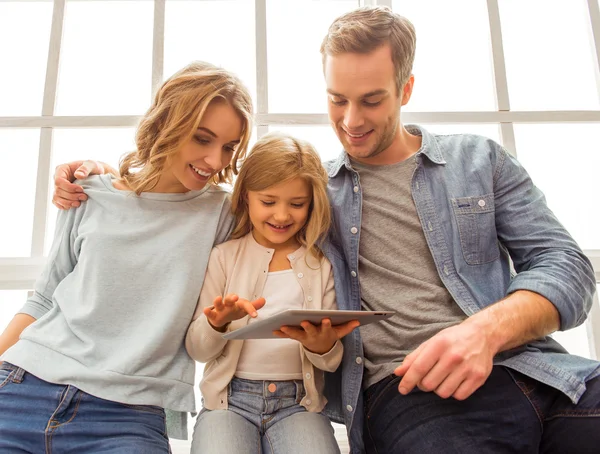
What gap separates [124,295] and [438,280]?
790 mm

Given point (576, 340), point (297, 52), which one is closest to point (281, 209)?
point (297, 52)

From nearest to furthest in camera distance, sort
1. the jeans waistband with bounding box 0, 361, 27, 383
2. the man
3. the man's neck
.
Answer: the man
the jeans waistband with bounding box 0, 361, 27, 383
the man's neck

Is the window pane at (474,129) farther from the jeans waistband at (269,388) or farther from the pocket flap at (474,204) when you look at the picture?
the jeans waistband at (269,388)

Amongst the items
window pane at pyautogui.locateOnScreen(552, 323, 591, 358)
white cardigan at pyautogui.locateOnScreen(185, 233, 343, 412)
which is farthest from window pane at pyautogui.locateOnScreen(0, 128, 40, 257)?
window pane at pyautogui.locateOnScreen(552, 323, 591, 358)

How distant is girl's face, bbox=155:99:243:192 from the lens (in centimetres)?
129

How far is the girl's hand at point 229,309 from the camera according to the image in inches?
40.8

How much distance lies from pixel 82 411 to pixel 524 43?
76.5 inches

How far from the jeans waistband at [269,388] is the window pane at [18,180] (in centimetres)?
99

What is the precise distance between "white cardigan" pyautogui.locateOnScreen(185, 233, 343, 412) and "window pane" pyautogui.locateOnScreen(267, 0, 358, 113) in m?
0.67

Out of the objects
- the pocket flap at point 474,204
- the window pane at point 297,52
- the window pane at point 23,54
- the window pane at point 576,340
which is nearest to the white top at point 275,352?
the pocket flap at point 474,204

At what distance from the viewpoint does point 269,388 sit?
1.21m

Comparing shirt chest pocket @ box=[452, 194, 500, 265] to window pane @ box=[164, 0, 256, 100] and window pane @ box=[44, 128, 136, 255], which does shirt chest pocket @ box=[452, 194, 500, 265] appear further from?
window pane @ box=[44, 128, 136, 255]

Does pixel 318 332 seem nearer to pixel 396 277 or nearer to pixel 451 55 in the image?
pixel 396 277

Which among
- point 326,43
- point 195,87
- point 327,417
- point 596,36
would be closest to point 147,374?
point 327,417
